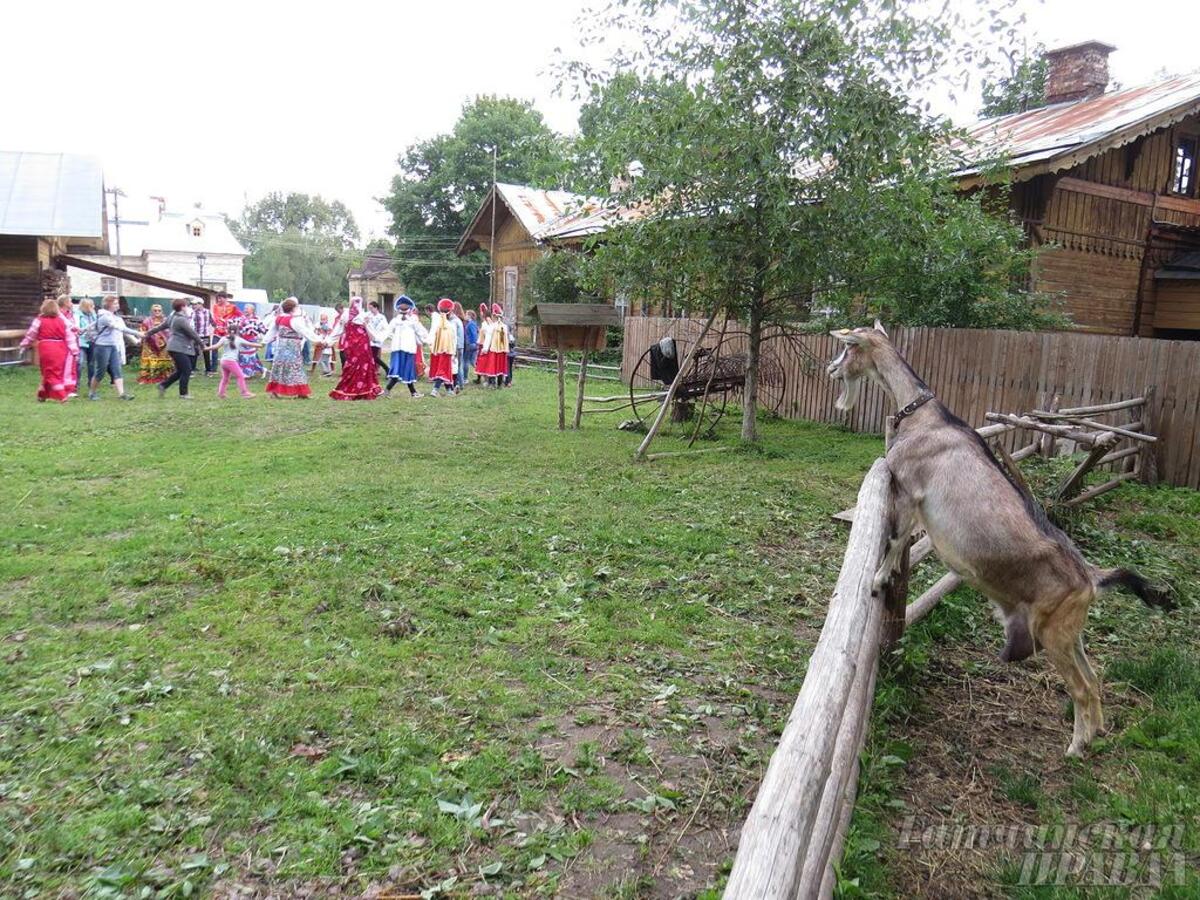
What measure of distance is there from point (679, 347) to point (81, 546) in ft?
39.9

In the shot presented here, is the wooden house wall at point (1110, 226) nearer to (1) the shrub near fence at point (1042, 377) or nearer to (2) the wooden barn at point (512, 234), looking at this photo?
(1) the shrub near fence at point (1042, 377)

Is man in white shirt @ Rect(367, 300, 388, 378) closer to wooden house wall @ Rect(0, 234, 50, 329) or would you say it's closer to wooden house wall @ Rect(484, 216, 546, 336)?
wooden house wall @ Rect(0, 234, 50, 329)

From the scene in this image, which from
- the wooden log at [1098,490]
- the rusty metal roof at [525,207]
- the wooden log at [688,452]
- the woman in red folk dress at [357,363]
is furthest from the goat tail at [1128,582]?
the rusty metal roof at [525,207]

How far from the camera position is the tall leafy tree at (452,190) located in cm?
4516

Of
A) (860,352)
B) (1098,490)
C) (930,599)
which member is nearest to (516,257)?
(1098,490)

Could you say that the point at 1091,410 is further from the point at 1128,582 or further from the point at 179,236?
the point at 179,236

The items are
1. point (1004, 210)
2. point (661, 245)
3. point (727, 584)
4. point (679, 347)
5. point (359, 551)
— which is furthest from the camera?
point (679, 347)

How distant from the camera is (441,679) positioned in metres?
4.64

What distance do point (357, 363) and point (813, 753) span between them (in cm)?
1538

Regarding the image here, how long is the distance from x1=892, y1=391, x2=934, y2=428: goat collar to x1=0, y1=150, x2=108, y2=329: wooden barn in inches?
831

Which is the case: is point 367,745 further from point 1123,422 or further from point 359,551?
point 1123,422

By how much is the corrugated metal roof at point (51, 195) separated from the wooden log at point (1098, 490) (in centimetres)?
2102

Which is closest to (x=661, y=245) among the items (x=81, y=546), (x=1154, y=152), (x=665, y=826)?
(x=81, y=546)

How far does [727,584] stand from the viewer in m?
6.35
